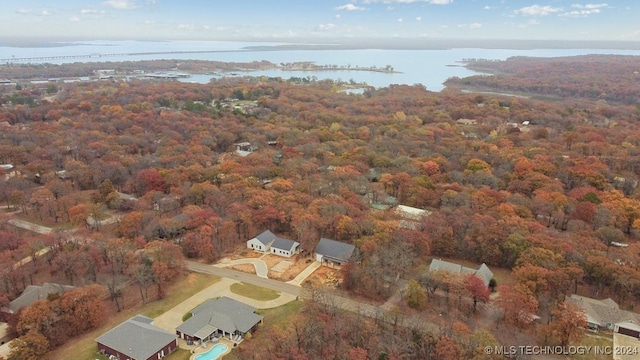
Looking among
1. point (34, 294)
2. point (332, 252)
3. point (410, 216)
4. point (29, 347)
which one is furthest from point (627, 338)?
point (34, 294)

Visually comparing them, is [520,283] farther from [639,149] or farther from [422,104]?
[422,104]

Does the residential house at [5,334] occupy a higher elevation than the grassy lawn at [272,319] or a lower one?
higher

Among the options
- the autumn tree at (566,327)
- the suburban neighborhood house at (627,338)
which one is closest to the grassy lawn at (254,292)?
the autumn tree at (566,327)

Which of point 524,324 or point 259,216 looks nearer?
point 524,324

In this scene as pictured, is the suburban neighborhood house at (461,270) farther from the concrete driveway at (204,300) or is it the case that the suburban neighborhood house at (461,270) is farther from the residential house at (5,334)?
the residential house at (5,334)

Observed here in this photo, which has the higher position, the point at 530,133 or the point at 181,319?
the point at 530,133

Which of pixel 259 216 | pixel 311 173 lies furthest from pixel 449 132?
pixel 259 216
